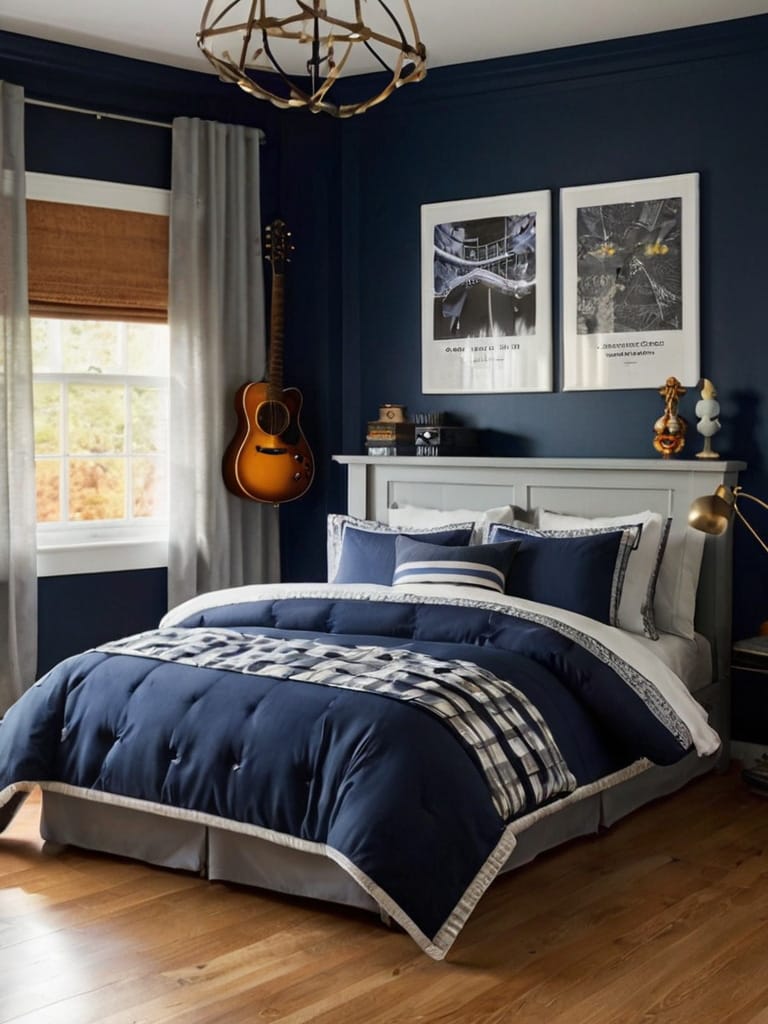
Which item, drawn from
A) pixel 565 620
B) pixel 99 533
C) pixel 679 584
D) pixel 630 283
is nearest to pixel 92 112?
pixel 99 533

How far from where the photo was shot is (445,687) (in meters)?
3.56

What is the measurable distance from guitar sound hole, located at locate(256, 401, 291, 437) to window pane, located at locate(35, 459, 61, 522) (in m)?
0.89

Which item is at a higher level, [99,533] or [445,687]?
[99,533]

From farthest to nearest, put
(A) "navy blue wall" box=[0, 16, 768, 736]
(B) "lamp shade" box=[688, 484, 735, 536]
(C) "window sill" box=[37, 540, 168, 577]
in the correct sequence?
(C) "window sill" box=[37, 540, 168, 577], (A) "navy blue wall" box=[0, 16, 768, 736], (B) "lamp shade" box=[688, 484, 735, 536]

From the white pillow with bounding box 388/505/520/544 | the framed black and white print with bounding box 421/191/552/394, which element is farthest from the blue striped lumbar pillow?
the framed black and white print with bounding box 421/191/552/394

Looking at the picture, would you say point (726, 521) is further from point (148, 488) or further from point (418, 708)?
point (148, 488)

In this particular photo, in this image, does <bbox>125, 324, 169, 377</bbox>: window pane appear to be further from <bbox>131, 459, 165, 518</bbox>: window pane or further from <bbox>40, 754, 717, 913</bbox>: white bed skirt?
<bbox>40, 754, 717, 913</bbox>: white bed skirt

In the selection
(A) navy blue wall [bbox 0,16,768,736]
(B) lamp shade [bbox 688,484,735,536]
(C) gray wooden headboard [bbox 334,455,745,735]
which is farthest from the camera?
(A) navy blue wall [bbox 0,16,768,736]

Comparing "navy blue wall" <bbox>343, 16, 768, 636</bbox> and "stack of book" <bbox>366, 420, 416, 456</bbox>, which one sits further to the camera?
"stack of book" <bbox>366, 420, 416, 456</bbox>

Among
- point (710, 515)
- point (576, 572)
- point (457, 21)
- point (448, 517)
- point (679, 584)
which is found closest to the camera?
point (710, 515)

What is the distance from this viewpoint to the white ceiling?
4.75 metres

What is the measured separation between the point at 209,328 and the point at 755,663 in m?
2.72

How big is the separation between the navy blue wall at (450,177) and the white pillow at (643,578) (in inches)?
17.4

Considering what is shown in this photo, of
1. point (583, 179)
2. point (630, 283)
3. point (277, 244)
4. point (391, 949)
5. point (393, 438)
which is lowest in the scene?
point (391, 949)
